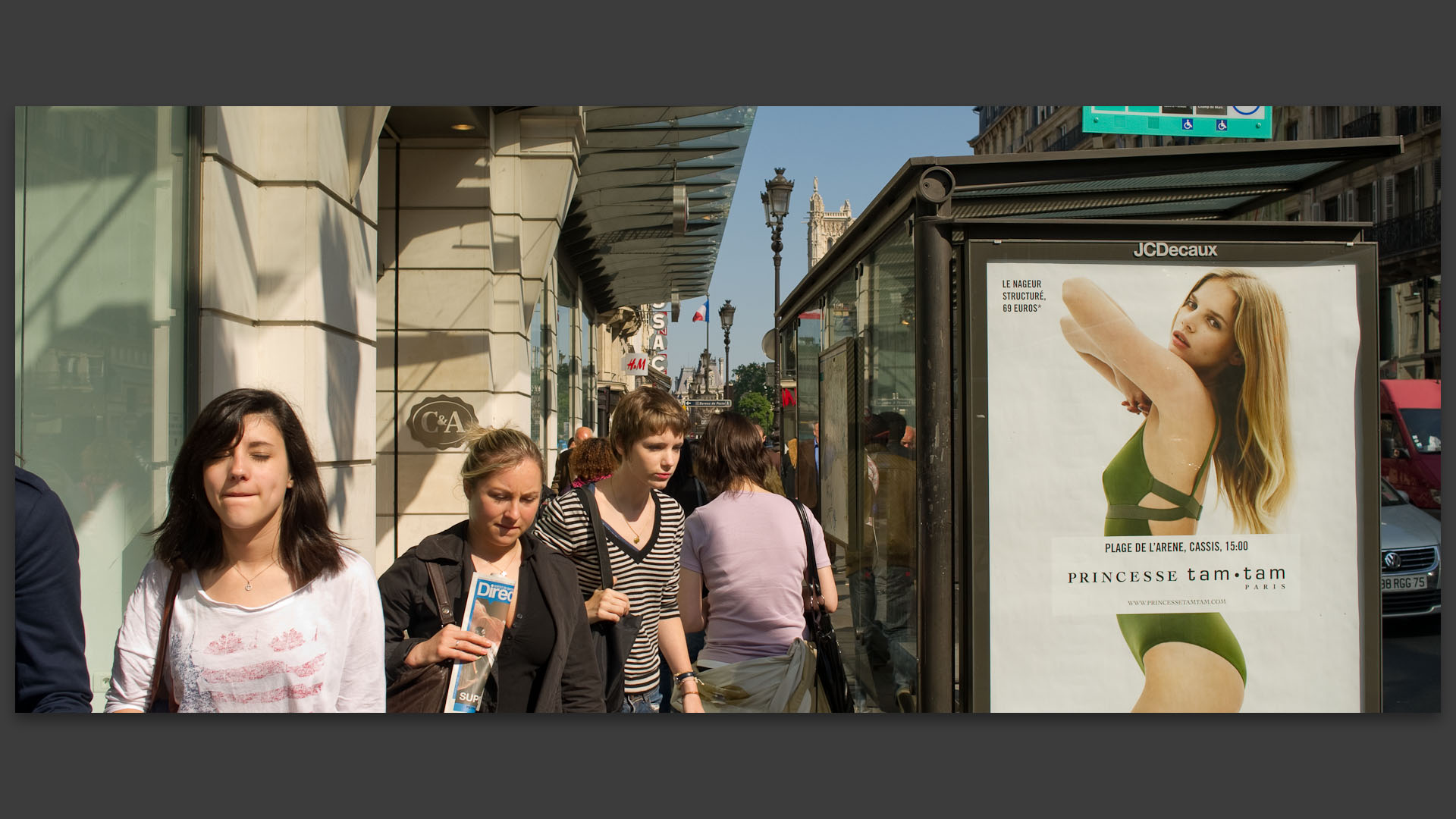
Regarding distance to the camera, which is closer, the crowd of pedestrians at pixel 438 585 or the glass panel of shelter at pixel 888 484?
the crowd of pedestrians at pixel 438 585

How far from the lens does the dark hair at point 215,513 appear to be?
2734 mm

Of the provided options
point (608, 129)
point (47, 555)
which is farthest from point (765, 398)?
point (47, 555)

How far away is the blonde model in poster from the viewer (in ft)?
12.1

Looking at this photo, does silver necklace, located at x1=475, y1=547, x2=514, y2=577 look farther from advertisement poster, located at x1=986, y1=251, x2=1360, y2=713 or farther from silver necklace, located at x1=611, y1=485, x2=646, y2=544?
advertisement poster, located at x1=986, y1=251, x2=1360, y2=713

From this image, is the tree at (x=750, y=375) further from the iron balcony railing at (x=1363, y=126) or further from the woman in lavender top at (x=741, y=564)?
the woman in lavender top at (x=741, y=564)

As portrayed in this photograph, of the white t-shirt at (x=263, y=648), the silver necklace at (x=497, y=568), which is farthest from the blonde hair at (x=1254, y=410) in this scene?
the white t-shirt at (x=263, y=648)

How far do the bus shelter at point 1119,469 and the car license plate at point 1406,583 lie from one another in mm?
5863

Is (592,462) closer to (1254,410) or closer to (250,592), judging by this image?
(250,592)

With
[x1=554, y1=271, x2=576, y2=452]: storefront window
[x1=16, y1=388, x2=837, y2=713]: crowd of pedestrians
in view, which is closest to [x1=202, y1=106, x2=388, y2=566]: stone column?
[x1=16, y1=388, x2=837, y2=713]: crowd of pedestrians

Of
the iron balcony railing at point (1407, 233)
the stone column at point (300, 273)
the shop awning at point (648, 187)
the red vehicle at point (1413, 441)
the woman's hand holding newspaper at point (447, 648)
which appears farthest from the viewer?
the iron balcony railing at point (1407, 233)

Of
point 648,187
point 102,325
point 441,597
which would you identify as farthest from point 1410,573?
point 648,187

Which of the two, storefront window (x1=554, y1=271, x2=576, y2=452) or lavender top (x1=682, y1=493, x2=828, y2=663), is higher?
storefront window (x1=554, y1=271, x2=576, y2=452)

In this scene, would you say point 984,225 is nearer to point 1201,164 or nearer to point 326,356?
point 1201,164

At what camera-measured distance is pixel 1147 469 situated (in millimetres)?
3689
